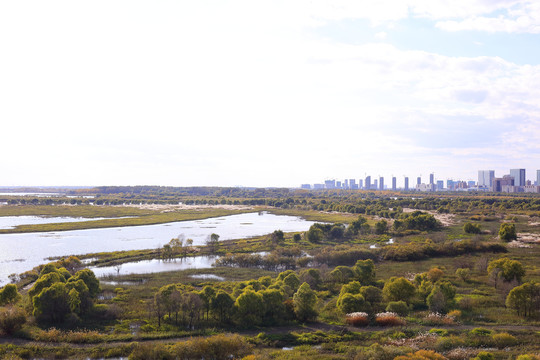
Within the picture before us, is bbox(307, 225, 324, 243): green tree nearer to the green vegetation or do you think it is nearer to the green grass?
the green vegetation

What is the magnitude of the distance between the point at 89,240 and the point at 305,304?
2329 inches

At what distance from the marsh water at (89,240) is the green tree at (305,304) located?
35.3 meters

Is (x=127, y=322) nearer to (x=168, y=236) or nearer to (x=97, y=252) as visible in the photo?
(x=97, y=252)

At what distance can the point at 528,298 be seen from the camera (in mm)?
29062

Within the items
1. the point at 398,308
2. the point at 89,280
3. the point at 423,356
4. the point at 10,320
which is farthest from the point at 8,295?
the point at 398,308

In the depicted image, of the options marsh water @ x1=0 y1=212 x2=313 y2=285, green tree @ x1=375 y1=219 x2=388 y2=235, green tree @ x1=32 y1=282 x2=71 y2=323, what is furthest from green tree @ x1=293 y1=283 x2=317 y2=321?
green tree @ x1=375 y1=219 x2=388 y2=235

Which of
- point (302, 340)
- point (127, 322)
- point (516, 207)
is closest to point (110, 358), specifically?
point (127, 322)

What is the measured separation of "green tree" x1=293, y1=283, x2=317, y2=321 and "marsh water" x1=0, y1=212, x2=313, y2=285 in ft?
116

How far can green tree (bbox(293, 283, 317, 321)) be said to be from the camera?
2834 cm

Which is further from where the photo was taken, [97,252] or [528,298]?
[97,252]

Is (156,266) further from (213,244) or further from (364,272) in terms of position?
(364,272)

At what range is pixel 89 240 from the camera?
72.2 meters

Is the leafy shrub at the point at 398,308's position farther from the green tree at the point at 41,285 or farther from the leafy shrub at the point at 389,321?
the green tree at the point at 41,285

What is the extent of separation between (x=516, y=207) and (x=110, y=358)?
13747 centimetres
